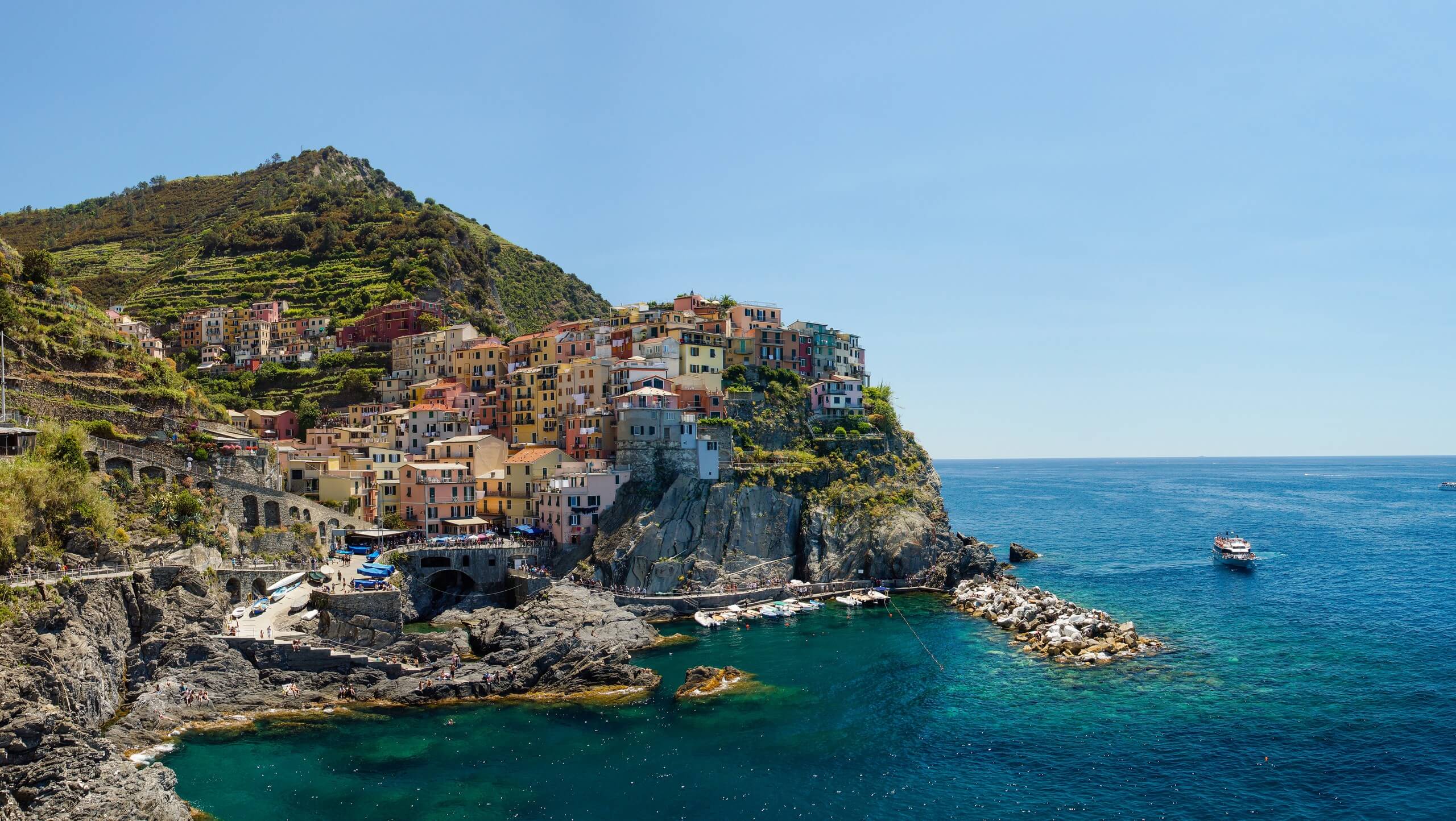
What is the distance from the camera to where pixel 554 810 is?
37.5 meters

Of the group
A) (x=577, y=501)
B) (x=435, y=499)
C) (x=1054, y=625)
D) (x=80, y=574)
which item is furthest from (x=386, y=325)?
(x=1054, y=625)

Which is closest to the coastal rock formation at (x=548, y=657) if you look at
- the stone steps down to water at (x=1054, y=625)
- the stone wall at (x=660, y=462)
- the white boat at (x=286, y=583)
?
the white boat at (x=286, y=583)

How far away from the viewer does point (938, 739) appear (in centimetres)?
4609

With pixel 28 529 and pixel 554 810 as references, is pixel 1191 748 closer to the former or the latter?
pixel 554 810

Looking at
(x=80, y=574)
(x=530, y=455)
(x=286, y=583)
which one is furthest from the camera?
(x=530, y=455)

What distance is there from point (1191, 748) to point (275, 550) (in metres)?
59.4

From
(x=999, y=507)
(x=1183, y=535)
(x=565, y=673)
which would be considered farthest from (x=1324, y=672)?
(x=999, y=507)

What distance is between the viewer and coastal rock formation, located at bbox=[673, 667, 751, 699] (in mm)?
52125

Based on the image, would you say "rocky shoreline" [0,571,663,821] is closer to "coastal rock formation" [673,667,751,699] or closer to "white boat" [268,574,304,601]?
"coastal rock formation" [673,667,751,699]

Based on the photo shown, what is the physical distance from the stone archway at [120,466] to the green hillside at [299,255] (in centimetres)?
6758

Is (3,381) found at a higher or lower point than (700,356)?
lower

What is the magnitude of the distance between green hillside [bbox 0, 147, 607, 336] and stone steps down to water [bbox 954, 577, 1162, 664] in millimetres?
82780

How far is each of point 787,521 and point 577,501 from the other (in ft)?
60.4

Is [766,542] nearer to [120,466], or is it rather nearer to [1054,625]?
[1054,625]
